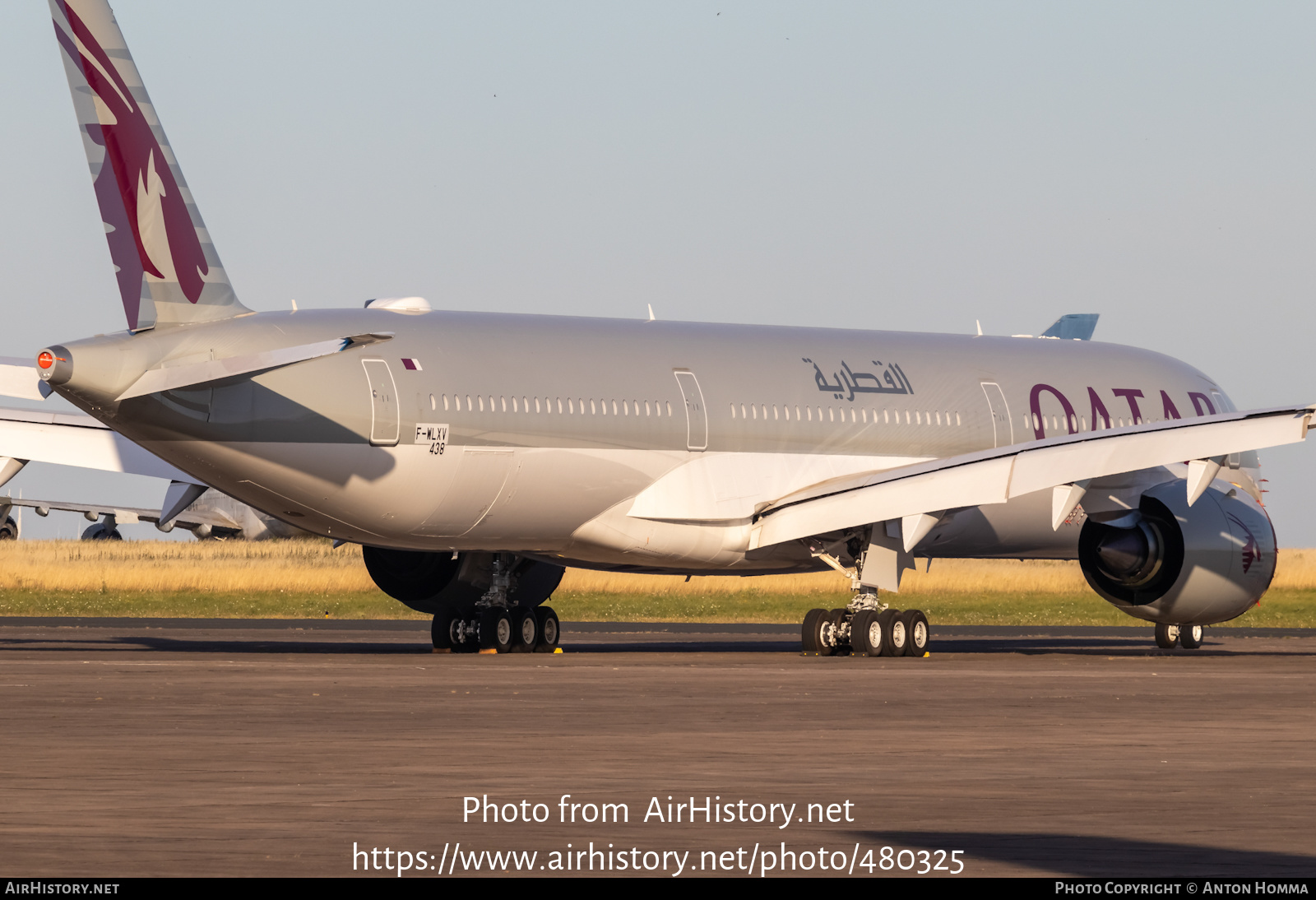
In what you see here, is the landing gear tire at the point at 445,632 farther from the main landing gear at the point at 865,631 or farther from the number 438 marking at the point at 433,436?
the main landing gear at the point at 865,631

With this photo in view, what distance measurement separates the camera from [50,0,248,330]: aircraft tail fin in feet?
71.1

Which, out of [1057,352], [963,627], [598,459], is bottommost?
[963,627]

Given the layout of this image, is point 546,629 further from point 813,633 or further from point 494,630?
point 813,633

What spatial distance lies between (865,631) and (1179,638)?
7253 millimetres

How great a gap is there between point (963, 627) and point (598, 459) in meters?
17.6

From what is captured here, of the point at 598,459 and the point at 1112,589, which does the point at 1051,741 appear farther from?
the point at 1112,589

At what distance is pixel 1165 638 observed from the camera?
101 ft

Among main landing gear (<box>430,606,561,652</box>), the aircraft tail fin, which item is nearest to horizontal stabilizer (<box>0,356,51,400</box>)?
the aircraft tail fin

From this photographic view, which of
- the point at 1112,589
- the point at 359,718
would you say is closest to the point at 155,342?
the point at 359,718

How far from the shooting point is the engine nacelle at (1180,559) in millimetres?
26828

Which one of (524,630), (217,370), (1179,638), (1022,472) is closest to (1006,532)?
(1179,638)
